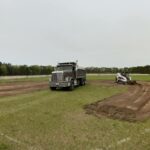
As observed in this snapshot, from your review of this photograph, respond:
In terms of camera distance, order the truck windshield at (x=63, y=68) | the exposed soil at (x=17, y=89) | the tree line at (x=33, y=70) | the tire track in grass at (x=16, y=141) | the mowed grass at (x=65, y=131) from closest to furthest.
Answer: the tire track in grass at (x=16, y=141) → the mowed grass at (x=65, y=131) → the exposed soil at (x=17, y=89) → the truck windshield at (x=63, y=68) → the tree line at (x=33, y=70)

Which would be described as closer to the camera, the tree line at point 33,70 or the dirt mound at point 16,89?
the dirt mound at point 16,89

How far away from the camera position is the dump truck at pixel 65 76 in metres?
26.6

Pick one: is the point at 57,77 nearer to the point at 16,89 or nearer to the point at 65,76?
the point at 65,76

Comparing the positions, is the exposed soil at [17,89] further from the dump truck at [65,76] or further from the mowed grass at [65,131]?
the mowed grass at [65,131]

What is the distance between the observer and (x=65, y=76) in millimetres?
26984

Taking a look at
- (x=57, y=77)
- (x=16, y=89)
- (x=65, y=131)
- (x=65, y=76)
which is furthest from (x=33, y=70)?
(x=65, y=131)

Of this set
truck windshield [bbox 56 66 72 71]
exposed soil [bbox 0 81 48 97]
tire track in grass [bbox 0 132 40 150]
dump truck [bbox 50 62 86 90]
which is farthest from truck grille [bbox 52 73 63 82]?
tire track in grass [bbox 0 132 40 150]

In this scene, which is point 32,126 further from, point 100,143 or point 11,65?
point 11,65

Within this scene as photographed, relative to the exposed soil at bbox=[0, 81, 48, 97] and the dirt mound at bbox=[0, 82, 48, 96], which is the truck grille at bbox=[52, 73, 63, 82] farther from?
the dirt mound at bbox=[0, 82, 48, 96]

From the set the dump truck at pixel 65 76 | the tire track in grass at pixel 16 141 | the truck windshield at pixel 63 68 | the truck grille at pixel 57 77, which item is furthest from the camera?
the truck windshield at pixel 63 68

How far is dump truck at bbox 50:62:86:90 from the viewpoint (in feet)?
87.4

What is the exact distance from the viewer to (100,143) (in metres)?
9.09

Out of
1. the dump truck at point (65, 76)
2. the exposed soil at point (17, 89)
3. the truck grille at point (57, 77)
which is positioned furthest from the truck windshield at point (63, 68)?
the exposed soil at point (17, 89)

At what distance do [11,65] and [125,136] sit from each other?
55.8 m
